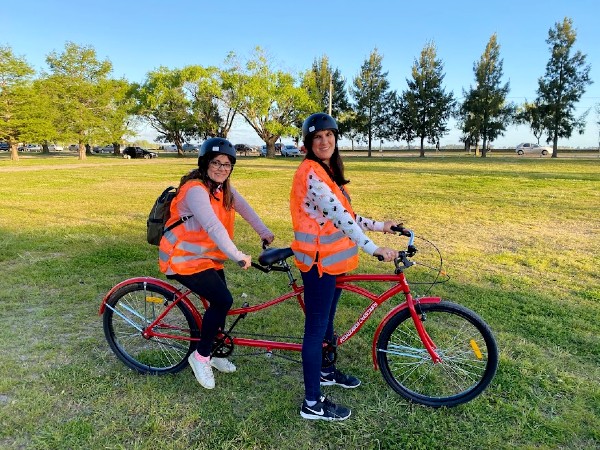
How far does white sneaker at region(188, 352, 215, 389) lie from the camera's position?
10.2 feet

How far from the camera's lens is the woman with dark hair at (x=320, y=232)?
249 centimetres

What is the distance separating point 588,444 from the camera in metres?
2.60

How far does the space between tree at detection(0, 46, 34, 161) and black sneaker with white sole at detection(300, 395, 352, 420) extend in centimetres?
4332

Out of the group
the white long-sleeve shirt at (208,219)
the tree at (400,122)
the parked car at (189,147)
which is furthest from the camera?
the parked car at (189,147)

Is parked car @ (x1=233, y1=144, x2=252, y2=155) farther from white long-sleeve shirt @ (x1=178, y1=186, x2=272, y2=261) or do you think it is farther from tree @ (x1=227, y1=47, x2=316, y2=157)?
white long-sleeve shirt @ (x1=178, y1=186, x2=272, y2=261)

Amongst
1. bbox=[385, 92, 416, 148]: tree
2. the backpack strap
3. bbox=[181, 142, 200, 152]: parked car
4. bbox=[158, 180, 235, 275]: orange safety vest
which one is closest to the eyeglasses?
bbox=[158, 180, 235, 275]: orange safety vest

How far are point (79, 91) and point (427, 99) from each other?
36.3 metres

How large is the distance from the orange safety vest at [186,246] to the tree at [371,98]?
47.8 metres

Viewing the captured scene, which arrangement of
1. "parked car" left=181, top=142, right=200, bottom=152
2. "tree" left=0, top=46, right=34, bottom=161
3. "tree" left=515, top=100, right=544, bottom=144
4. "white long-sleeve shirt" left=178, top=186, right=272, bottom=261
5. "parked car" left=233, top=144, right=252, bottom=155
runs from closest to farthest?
"white long-sleeve shirt" left=178, top=186, right=272, bottom=261 → "tree" left=0, top=46, right=34, bottom=161 → "tree" left=515, top=100, right=544, bottom=144 → "parked car" left=233, top=144, right=252, bottom=155 → "parked car" left=181, top=142, right=200, bottom=152

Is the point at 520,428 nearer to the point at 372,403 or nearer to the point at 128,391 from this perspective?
the point at 372,403

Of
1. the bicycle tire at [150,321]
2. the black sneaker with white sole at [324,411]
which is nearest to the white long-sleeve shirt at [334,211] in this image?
the black sneaker with white sole at [324,411]

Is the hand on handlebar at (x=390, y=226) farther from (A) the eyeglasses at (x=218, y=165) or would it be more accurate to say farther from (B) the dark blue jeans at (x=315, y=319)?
(A) the eyeglasses at (x=218, y=165)

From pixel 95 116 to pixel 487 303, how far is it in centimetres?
4981

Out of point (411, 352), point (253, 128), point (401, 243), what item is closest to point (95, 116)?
point (253, 128)
